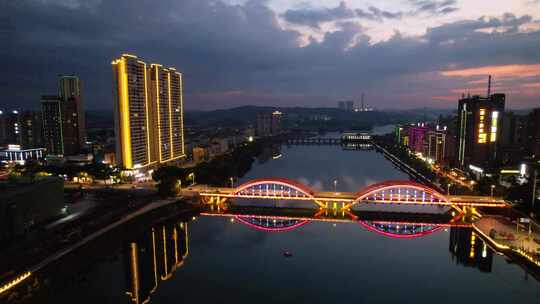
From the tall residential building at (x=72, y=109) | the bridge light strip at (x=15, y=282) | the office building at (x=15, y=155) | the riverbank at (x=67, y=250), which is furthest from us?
the tall residential building at (x=72, y=109)

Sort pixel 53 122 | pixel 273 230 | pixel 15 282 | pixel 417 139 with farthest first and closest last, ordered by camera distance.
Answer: pixel 417 139
pixel 53 122
pixel 273 230
pixel 15 282

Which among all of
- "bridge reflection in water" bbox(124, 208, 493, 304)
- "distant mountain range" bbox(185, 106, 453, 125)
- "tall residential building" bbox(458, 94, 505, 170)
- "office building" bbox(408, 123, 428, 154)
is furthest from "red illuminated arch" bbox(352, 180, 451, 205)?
"distant mountain range" bbox(185, 106, 453, 125)

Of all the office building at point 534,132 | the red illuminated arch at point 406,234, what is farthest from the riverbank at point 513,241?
the office building at point 534,132

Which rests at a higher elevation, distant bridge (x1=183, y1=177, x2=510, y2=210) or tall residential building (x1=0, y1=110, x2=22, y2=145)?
tall residential building (x1=0, y1=110, x2=22, y2=145)

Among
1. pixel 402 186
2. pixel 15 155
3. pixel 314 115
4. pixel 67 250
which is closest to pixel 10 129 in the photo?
pixel 15 155

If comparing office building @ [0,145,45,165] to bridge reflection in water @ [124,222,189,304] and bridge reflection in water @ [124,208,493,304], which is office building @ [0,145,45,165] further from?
bridge reflection in water @ [124,222,189,304]

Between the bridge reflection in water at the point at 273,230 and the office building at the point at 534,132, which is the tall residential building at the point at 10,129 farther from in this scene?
the office building at the point at 534,132

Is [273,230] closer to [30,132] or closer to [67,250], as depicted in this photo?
[67,250]
